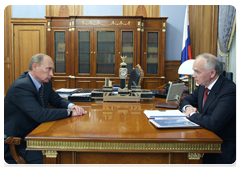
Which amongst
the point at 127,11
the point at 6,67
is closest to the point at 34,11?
the point at 6,67

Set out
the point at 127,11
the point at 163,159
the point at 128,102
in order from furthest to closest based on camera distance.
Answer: the point at 127,11
the point at 128,102
the point at 163,159

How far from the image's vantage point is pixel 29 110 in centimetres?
168

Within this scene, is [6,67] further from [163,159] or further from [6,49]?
[163,159]

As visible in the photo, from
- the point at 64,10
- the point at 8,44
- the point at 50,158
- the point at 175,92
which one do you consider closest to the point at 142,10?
the point at 64,10

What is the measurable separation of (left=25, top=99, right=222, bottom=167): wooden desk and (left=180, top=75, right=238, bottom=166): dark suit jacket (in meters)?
0.10

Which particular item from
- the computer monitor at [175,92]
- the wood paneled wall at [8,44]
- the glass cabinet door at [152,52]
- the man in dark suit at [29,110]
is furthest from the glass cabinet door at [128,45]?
the man in dark suit at [29,110]

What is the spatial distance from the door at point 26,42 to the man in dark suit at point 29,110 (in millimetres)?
4808

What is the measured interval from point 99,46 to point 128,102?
3622mm

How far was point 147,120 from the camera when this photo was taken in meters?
1.67

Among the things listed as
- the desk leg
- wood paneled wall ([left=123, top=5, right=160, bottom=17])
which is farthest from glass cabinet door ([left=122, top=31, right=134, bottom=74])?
the desk leg

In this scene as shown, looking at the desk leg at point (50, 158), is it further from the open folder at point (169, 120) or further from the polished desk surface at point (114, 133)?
the open folder at point (169, 120)

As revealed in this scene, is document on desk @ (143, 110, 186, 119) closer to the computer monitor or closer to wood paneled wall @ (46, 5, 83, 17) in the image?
the computer monitor

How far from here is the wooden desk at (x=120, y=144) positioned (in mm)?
1275

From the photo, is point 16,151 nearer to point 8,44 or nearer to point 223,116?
point 223,116
